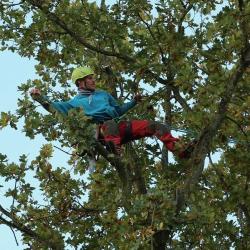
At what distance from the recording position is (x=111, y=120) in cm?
920

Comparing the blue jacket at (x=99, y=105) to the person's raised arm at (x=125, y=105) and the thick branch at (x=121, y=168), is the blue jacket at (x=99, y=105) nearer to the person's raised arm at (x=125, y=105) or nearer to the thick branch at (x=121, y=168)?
the person's raised arm at (x=125, y=105)

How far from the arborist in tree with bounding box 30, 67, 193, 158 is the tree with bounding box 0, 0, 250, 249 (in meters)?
0.30

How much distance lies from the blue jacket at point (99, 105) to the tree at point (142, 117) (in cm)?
43

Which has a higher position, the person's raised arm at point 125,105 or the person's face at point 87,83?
the person's face at point 87,83

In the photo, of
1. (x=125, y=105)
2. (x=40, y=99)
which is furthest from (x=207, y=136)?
(x=40, y=99)

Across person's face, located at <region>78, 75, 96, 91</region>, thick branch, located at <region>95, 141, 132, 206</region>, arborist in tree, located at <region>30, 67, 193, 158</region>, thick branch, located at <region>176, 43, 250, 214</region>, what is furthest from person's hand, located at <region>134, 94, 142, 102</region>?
thick branch, located at <region>95, 141, 132, 206</region>

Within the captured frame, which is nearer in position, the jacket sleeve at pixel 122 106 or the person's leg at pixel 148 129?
the person's leg at pixel 148 129

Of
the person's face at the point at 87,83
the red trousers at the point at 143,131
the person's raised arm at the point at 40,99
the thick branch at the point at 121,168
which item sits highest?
the person's face at the point at 87,83

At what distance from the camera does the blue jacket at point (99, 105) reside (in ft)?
30.9

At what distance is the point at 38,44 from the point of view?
37.8 feet

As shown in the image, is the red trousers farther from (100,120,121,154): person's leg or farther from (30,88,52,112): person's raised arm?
(30,88,52,112): person's raised arm

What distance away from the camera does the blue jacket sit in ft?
30.9

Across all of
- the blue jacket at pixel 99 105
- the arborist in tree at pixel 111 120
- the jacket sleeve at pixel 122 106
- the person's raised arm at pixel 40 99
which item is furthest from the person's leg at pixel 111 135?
the person's raised arm at pixel 40 99

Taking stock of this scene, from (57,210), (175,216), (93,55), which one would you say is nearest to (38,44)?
(93,55)
